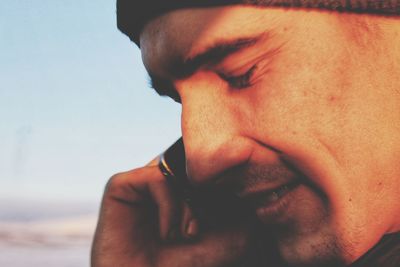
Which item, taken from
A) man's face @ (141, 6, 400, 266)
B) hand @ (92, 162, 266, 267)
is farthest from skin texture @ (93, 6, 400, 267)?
hand @ (92, 162, 266, 267)

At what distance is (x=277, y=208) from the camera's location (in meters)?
1.67

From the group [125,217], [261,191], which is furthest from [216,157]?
[125,217]

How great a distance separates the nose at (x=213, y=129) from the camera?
5.29 feet

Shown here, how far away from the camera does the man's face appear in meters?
1.53

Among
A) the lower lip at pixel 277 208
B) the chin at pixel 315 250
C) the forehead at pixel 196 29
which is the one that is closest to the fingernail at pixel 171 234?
the lower lip at pixel 277 208

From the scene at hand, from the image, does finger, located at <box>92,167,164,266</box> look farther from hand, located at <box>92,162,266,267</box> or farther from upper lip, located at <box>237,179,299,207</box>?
Result: upper lip, located at <box>237,179,299,207</box>

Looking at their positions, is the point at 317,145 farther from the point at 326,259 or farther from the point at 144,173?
the point at 144,173

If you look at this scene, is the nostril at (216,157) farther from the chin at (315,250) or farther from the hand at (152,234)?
the hand at (152,234)

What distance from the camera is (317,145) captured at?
1.55 m

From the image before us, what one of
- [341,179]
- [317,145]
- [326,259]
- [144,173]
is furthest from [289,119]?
[144,173]

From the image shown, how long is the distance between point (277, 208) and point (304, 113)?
35 cm

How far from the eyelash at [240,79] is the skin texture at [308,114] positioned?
0.03ft

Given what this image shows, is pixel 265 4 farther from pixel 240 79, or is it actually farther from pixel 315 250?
pixel 315 250

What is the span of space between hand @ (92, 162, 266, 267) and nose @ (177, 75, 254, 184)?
21.6 inches
